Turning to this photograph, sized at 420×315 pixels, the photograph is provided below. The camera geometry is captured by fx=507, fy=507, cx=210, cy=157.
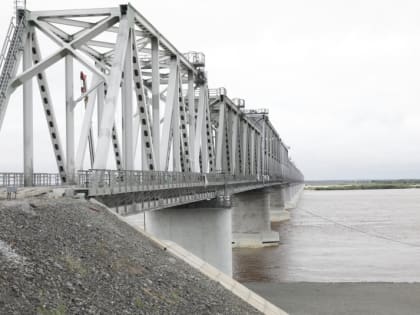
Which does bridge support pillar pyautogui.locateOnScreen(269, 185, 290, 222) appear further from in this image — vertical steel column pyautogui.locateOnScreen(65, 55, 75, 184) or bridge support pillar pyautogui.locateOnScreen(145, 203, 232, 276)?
vertical steel column pyautogui.locateOnScreen(65, 55, 75, 184)

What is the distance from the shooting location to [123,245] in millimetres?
13070

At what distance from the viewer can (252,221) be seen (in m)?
64.9

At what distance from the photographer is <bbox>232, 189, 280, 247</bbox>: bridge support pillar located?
196 feet

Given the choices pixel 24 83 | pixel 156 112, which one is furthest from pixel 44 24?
pixel 156 112

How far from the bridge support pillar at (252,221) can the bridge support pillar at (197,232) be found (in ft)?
83.8

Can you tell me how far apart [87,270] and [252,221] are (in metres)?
55.3

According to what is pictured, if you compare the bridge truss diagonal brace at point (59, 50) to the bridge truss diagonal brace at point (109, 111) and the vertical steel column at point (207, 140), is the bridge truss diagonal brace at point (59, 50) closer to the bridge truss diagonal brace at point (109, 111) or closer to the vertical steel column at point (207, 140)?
the bridge truss diagonal brace at point (109, 111)

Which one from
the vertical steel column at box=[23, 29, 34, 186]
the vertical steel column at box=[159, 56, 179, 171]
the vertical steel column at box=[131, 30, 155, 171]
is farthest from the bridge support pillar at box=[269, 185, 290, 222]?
the vertical steel column at box=[23, 29, 34, 186]

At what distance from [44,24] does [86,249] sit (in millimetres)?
14311

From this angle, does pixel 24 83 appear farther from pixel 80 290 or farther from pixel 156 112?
pixel 80 290

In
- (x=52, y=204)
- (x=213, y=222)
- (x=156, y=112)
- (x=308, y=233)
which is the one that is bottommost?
(x=308, y=233)

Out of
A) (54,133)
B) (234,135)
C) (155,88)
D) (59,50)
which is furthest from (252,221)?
(59,50)

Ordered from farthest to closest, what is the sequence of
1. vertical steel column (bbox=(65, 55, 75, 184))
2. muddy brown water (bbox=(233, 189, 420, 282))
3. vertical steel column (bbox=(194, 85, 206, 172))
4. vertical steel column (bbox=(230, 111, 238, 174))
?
vertical steel column (bbox=(230, 111, 238, 174)) → muddy brown water (bbox=(233, 189, 420, 282)) → vertical steel column (bbox=(194, 85, 206, 172)) → vertical steel column (bbox=(65, 55, 75, 184))

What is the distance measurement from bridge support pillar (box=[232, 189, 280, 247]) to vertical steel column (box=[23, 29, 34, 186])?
39183 mm
